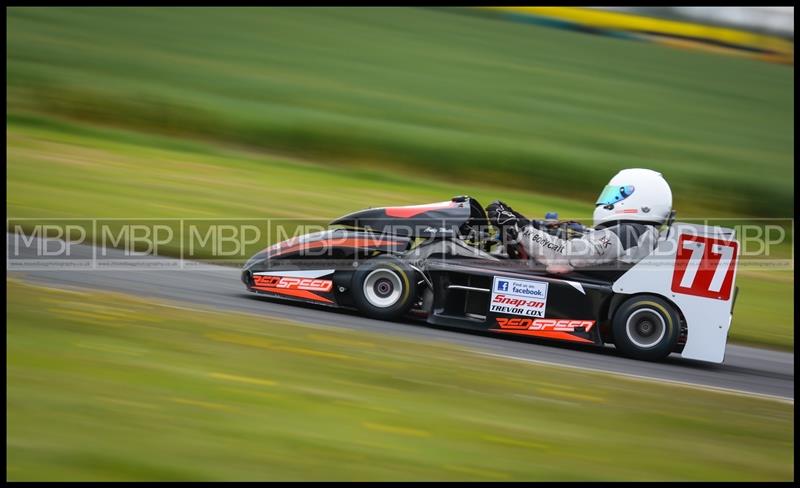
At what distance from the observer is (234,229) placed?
958cm

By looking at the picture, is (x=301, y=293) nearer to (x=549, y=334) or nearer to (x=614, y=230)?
(x=549, y=334)

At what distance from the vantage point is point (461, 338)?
21.5ft

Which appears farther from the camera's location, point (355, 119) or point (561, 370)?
point (355, 119)

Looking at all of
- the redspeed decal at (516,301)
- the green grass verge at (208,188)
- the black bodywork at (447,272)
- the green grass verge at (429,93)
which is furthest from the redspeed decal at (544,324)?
the green grass verge at (429,93)

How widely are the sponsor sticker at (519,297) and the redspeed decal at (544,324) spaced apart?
54mm

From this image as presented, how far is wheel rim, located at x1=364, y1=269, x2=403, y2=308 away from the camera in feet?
21.6

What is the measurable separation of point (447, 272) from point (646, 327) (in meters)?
1.60

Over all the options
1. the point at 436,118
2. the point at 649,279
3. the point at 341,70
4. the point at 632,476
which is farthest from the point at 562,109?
the point at 632,476

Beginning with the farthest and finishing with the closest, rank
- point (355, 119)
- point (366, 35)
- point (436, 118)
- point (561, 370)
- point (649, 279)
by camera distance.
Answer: point (366, 35) < point (436, 118) < point (355, 119) < point (649, 279) < point (561, 370)

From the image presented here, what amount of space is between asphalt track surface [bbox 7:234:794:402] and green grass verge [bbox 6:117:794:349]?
3.62 feet

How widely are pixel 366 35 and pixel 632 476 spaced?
1796 cm

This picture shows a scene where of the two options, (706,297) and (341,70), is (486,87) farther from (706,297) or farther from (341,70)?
(706,297)

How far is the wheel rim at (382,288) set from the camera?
6590 millimetres

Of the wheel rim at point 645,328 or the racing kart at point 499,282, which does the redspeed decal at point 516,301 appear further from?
the wheel rim at point 645,328
